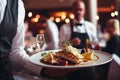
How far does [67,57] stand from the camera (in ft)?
4.16

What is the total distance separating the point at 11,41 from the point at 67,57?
304 millimetres

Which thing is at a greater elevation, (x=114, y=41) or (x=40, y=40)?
(x=40, y=40)

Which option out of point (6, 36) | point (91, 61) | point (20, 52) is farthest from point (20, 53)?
point (91, 61)

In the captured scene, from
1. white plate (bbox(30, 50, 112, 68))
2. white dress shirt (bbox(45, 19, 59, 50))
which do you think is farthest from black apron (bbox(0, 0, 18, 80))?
white dress shirt (bbox(45, 19, 59, 50))

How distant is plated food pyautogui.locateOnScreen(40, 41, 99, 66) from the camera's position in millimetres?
1154

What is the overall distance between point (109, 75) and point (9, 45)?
8.47 ft

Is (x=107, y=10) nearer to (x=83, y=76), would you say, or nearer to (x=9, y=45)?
(x=83, y=76)

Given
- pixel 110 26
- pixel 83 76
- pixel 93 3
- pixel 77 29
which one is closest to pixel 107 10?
pixel 93 3

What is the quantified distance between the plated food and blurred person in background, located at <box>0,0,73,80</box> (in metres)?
0.05

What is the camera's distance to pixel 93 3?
13.4 feet

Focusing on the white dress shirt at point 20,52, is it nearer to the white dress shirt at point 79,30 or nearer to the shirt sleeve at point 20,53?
the shirt sleeve at point 20,53

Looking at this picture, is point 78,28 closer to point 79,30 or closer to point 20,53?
point 79,30

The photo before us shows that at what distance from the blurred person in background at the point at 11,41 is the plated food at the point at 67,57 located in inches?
1.9

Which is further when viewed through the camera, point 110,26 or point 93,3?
point 93,3
